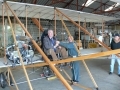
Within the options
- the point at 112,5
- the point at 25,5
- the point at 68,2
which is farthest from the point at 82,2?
the point at 25,5

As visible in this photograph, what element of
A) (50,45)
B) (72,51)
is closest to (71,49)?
(72,51)

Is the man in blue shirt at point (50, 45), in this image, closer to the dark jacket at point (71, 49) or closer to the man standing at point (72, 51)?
the man standing at point (72, 51)

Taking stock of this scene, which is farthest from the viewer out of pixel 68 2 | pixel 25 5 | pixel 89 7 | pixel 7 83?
pixel 89 7

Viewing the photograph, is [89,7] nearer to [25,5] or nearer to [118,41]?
[118,41]

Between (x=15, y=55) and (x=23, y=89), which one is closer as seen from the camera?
(x=15, y=55)

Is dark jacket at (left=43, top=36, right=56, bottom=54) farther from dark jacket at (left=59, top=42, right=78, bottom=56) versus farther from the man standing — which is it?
dark jacket at (left=59, top=42, right=78, bottom=56)

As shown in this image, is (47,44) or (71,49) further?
(71,49)

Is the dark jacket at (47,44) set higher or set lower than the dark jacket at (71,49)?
higher

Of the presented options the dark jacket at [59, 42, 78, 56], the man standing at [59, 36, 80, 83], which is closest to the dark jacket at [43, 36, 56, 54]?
the man standing at [59, 36, 80, 83]

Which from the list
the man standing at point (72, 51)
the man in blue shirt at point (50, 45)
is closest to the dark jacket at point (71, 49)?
the man standing at point (72, 51)

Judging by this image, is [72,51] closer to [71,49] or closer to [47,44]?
[71,49]

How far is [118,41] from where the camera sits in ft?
19.7

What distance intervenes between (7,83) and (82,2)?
450 inches

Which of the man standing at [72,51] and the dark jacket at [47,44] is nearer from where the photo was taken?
the dark jacket at [47,44]
